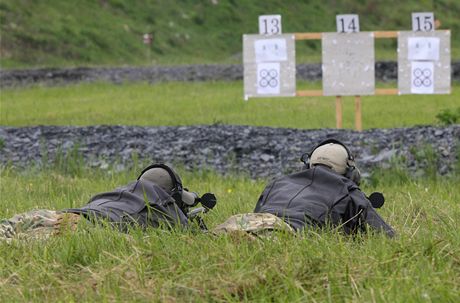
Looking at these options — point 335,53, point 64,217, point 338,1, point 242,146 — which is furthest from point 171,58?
point 64,217

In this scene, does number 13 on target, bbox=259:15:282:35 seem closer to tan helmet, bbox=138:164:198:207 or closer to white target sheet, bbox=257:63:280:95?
white target sheet, bbox=257:63:280:95

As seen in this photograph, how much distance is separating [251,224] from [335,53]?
1193cm

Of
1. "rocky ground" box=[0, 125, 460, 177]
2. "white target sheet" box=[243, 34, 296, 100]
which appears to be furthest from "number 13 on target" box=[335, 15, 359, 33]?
"rocky ground" box=[0, 125, 460, 177]

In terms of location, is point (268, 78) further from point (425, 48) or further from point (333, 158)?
point (333, 158)

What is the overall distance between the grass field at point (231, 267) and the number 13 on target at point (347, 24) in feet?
37.1

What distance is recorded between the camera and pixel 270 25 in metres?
16.8

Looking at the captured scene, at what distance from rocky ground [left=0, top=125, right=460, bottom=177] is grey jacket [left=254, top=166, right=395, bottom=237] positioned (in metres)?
4.93

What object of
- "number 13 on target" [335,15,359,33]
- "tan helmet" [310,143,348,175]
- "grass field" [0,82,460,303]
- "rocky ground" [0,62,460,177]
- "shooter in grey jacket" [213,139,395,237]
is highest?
"number 13 on target" [335,15,359,33]

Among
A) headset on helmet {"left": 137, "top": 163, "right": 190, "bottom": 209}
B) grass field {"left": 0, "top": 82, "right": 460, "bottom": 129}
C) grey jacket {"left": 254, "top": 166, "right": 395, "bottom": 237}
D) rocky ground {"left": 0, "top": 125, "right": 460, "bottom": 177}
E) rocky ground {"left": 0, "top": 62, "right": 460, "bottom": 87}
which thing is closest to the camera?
grey jacket {"left": 254, "top": 166, "right": 395, "bottom": 237}

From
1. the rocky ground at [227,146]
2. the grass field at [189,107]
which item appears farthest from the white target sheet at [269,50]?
the rocky ground at [227,146]

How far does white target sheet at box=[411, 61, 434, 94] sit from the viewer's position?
1692 cm

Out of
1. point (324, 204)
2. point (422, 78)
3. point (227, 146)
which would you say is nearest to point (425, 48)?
point (422, 78)

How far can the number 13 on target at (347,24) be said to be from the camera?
16422 mm

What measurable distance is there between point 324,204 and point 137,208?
39.5 inches
